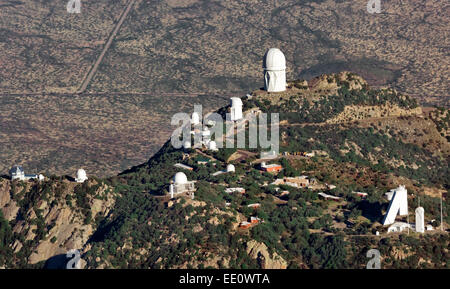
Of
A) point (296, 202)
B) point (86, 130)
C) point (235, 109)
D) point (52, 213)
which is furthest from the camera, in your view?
point (86, 130)

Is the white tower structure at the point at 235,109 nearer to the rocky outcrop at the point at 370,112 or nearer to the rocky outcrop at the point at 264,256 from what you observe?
the rocky outcrop at the point at 370,112

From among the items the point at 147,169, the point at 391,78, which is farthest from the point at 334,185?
the point at 391,78

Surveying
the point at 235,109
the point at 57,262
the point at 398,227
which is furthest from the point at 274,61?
the point at 57,262

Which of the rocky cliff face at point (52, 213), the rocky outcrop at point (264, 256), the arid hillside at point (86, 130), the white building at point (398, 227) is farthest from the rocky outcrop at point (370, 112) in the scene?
the arid hillside at point (86, 130)

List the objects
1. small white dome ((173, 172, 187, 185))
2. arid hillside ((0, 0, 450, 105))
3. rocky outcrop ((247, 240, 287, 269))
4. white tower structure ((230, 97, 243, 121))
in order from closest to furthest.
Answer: rocky outcrop ((247, 240, 287, 269)), small white dome ((173, 172, 187, 185)), white tower structure ((230, 97, 243, 121)), arid hillside ((0, 0, 450, 105))

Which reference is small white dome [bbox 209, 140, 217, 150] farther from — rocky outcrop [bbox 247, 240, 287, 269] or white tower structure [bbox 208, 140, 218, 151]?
rocky outcrop [bbox 247, 240, 287, 269]

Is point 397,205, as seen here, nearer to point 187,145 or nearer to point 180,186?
point 180,186

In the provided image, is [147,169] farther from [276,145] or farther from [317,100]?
[317,100]

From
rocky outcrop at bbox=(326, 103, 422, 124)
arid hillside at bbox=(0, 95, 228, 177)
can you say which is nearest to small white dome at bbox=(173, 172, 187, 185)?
rocky outcrop at bbox=(326, 103, 422, 124)
